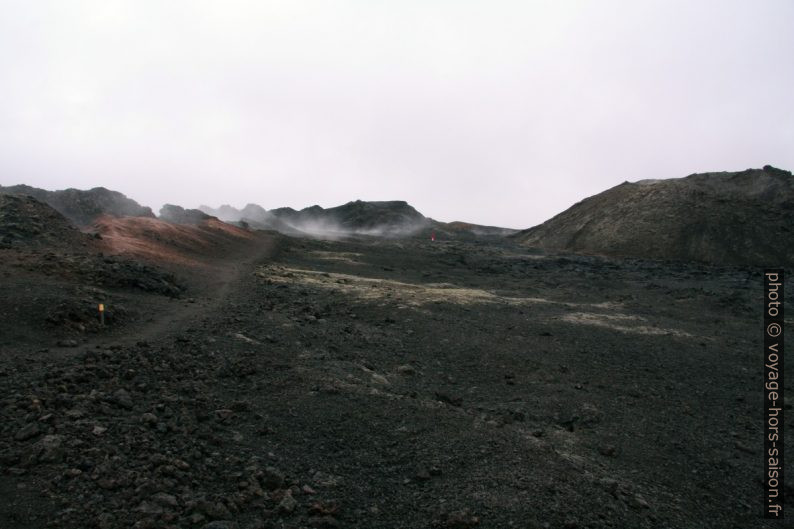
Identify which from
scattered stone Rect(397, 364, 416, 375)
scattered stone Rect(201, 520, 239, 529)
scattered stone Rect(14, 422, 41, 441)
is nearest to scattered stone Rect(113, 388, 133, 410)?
scattered stone Rect(14, 422, 41, 441)

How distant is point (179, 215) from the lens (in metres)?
44.3

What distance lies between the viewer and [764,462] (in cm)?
770

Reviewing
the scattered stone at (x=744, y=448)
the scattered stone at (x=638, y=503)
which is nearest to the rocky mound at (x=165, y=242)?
the scattered stone at (x=638, y=503)

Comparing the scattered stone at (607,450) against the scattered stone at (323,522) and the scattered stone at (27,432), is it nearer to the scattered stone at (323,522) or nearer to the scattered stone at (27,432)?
the scattered stone at (323,522)

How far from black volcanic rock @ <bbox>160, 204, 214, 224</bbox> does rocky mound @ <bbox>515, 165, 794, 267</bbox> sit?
32.5 m

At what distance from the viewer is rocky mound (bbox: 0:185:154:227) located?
115 ft

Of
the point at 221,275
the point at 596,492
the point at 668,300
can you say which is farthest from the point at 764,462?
the point at 221,275

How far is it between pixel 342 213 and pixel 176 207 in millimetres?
37036

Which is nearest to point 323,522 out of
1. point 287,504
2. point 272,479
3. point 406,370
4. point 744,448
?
point 287,504

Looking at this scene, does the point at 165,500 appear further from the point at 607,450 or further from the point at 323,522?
the point at 607,450

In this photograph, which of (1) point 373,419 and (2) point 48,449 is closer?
(2) point 48,449

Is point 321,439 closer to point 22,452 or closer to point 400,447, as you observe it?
point 400,447

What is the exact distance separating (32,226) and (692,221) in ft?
145

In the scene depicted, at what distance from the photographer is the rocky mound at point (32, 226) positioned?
623 inches
